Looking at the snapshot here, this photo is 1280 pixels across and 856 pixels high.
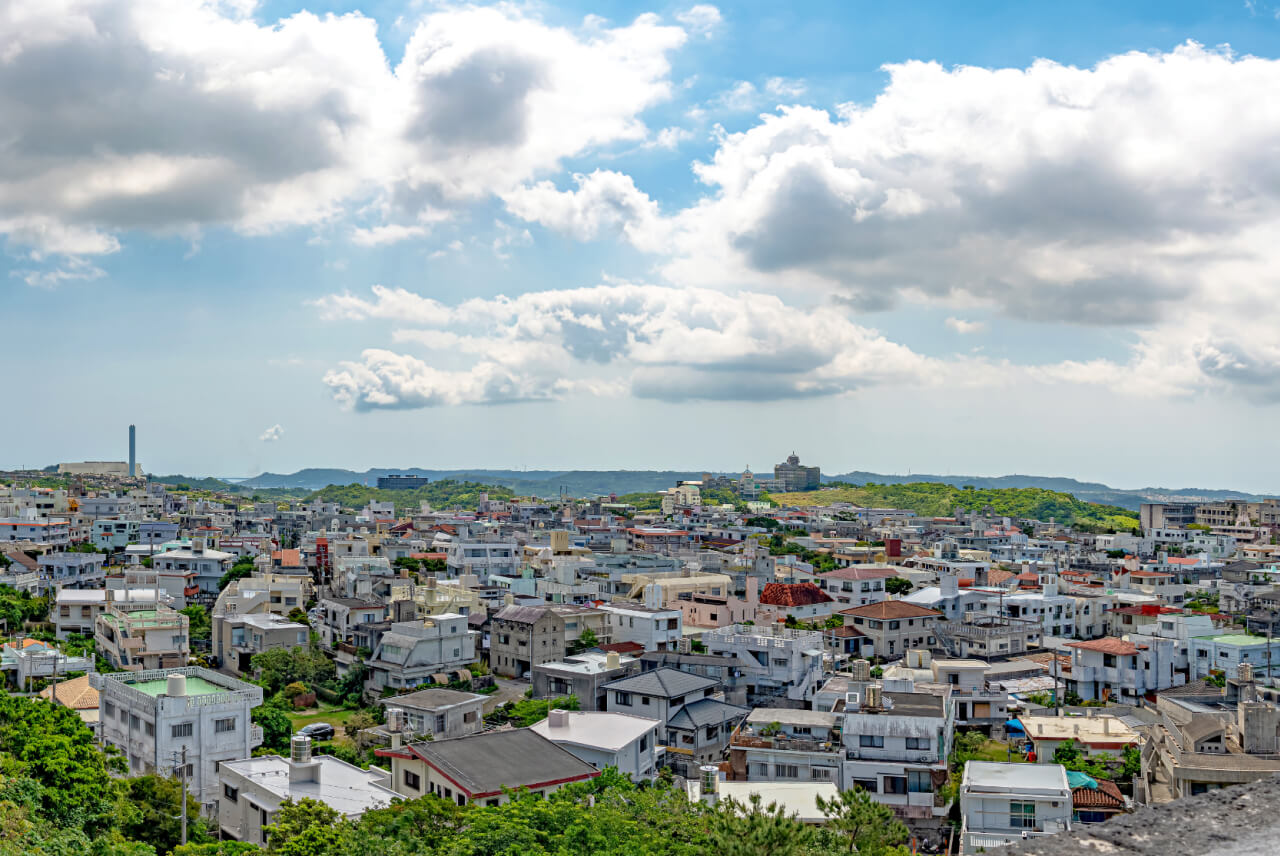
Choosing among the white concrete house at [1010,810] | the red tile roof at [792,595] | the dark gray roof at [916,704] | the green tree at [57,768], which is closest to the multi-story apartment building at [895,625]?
the red tile roof at [792,595]

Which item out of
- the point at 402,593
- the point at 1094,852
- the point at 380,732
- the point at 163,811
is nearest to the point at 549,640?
the point at 402,593

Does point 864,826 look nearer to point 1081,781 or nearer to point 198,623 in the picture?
point 1081,781

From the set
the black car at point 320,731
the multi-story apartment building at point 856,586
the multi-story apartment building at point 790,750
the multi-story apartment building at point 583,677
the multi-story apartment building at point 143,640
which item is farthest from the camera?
the multi-story apartment building at point 856,586

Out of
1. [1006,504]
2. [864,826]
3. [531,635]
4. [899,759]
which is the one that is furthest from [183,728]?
[1006,504]

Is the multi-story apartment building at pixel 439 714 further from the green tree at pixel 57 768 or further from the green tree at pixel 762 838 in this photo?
the green tree at pixel 762 838

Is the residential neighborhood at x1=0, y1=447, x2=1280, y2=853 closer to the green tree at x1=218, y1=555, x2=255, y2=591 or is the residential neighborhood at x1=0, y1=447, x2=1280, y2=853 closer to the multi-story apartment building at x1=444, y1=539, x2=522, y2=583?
the multi-story apartment building at x1=444, y1=539, x2=522, y2=583

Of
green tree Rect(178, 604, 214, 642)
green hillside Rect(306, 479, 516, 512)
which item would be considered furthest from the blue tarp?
green hillside Rect(306, 479, 516, 512)
